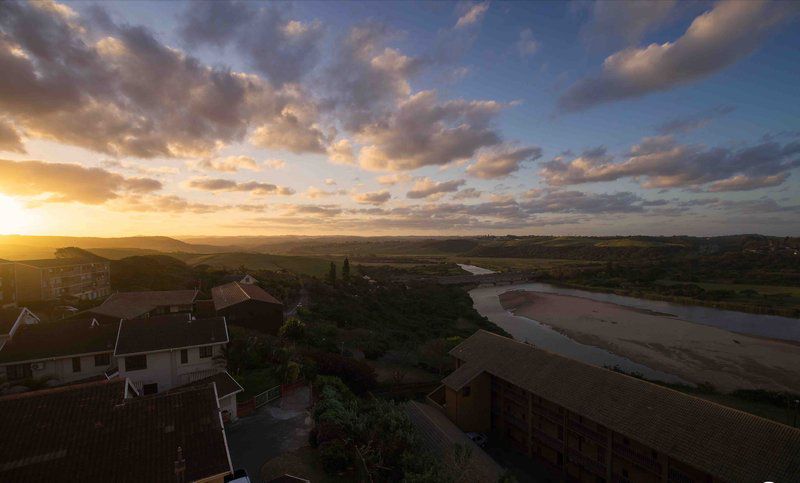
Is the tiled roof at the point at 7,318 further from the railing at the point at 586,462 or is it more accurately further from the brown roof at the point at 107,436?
the railing at the point at 586,462

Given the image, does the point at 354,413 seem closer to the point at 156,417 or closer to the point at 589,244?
the point at 156,417

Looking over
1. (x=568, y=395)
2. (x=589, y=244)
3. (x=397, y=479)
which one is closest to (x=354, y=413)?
(x=397, y=479)

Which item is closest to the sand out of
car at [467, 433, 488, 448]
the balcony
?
the balcony

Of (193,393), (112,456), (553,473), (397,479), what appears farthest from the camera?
(553,473)

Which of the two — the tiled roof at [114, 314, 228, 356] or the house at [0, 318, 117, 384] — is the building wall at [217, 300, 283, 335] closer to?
the tiled roof at [114, 314, 228, 356]

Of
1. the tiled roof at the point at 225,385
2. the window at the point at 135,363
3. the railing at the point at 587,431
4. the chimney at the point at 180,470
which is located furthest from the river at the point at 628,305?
the window at the point at 135,363

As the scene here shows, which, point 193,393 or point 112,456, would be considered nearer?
point 112,456
